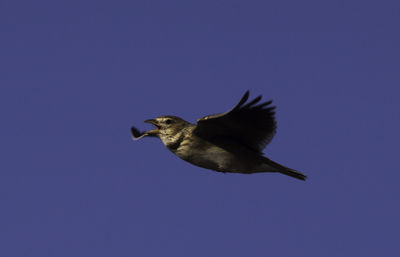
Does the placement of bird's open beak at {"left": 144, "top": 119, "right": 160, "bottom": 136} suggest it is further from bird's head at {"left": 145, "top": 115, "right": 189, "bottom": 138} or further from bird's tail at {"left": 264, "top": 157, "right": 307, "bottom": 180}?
bird's tail at {"left": 264, "top": 157, "right": 307, "bottom": 180}

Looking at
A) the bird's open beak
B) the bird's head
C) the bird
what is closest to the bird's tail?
the bird

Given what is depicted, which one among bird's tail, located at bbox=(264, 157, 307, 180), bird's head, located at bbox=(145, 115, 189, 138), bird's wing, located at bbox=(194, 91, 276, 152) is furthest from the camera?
bird's head, located at bbox=(145, 115, 189, 138)

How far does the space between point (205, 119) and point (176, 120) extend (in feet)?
5.89

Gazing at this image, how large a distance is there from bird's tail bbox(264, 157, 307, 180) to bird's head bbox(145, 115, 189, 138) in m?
2.29

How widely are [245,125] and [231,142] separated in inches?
23.8

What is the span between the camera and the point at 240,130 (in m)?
15.3

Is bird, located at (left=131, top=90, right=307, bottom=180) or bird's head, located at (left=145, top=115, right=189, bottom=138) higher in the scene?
bird's head, located at (left=145, top=115, right=189, bottom=138)

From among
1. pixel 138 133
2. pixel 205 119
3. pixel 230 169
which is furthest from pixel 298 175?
pixel 138 133

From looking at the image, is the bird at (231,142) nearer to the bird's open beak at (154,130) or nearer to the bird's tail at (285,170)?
the bird's tail at (285,170)

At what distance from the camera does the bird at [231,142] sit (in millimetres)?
15000

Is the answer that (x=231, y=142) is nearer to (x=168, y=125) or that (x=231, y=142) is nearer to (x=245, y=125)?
(x=245, y=125)

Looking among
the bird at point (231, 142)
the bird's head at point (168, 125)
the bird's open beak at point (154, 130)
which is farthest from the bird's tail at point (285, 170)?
the bird's open beak at point (154, 130)

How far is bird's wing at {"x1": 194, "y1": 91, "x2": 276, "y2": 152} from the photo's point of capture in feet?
48.1

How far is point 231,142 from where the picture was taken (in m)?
15.5
